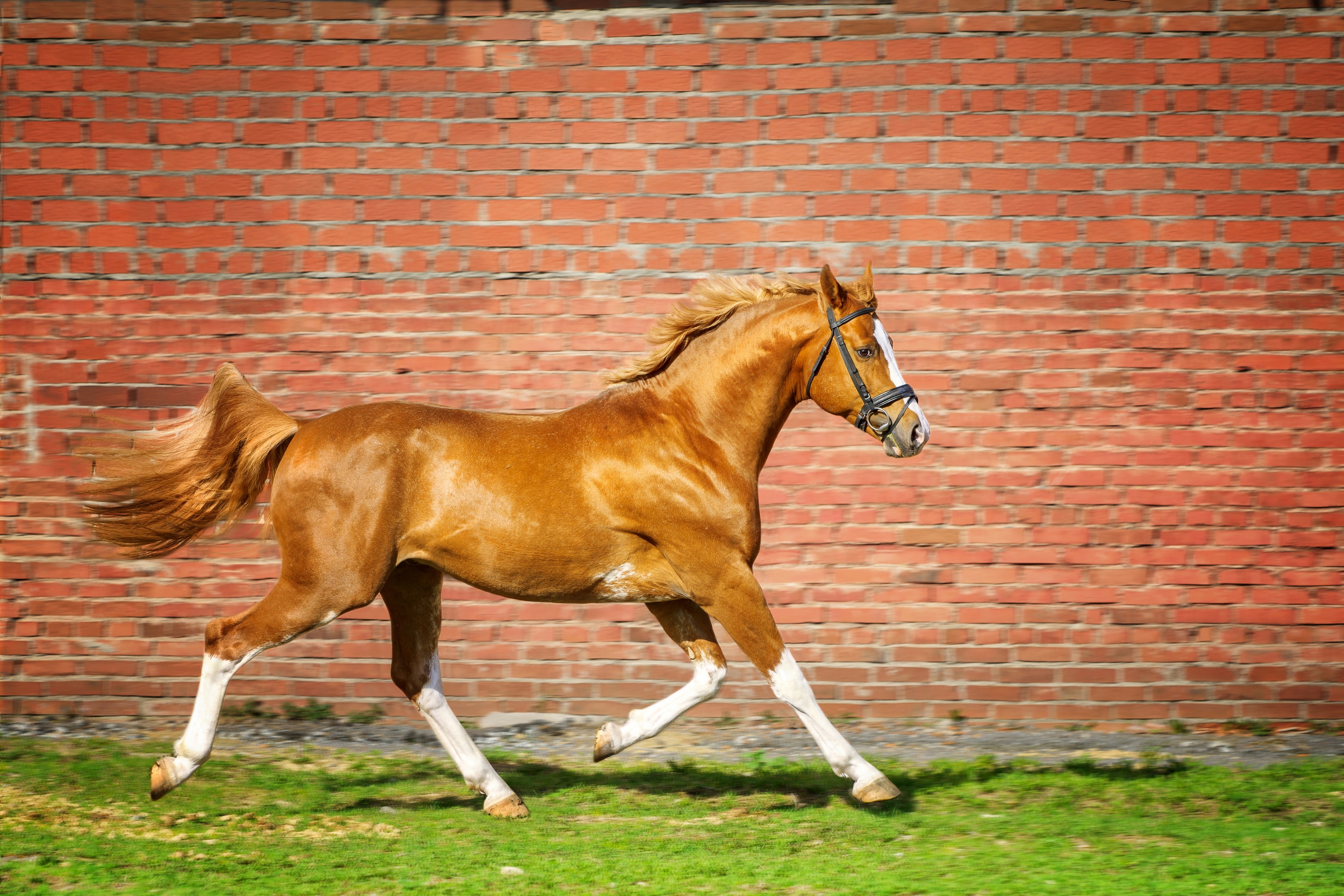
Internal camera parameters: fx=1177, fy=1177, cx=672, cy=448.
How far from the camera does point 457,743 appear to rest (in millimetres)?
4574

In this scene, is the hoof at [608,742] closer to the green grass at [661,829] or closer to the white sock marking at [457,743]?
the green grass at [661,829]

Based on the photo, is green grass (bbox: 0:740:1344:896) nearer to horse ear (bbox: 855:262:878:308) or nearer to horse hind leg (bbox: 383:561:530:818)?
horse hind leg (bbox: 383:561:530:818)

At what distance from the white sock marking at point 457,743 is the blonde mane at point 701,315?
1.40 m

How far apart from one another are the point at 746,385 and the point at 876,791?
156 cm

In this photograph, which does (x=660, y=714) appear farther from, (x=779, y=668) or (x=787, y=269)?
(x=787, y=269)

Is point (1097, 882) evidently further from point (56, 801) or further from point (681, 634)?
point (56, 801)

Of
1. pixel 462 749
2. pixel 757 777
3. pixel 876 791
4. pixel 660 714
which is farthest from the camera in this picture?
pixel 757 777

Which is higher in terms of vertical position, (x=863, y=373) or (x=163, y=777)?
(x=863, y=373)

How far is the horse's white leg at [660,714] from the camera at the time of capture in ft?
14.4

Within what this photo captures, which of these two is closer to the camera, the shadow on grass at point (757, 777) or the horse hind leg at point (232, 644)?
the horse hind leg at point (232, 644)

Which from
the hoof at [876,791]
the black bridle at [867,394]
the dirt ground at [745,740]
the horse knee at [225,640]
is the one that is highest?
the black bridle at [867,394]

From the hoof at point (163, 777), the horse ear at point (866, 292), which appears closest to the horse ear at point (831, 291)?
the horse ear at point (866, 292)

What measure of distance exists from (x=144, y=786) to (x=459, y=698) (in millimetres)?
1587

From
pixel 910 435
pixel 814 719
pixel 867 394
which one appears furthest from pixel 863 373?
pixel 814 719
